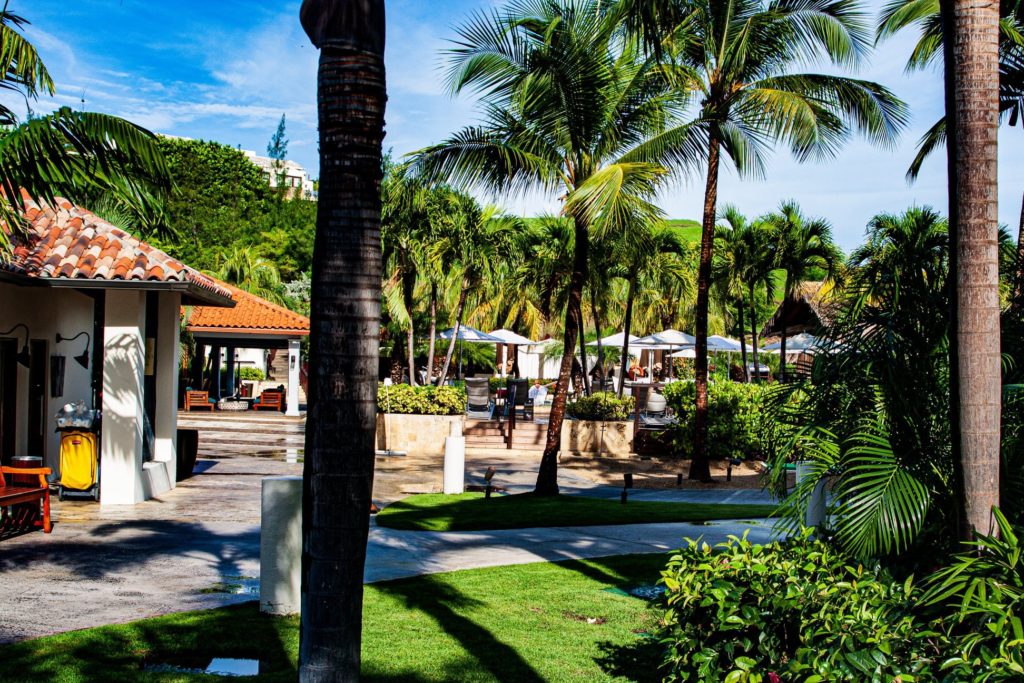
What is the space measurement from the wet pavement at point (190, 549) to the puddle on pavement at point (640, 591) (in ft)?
4.67

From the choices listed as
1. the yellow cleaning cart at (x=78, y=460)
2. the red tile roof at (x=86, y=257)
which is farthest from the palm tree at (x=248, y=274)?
the yellow cleaning cart at (x=78, y=460)

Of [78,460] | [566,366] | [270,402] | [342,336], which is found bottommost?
[78,460]

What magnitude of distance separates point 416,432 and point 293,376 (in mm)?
14443

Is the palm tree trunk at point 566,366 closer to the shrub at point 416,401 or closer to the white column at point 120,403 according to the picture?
the white column at point 120,403

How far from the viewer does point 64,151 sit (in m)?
7.78

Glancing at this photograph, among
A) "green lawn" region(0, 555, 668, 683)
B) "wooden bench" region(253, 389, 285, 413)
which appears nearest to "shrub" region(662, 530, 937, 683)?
"green lawn" region(0, 555, 668, 683)

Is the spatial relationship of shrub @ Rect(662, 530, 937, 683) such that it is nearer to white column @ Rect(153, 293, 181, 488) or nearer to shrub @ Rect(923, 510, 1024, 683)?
shrub @ Rect(923, 510, 1024, 683)

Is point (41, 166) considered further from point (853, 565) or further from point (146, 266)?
point (853, 565)

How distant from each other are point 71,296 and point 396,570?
859 cm

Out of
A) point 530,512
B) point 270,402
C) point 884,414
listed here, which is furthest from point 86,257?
point 270,402

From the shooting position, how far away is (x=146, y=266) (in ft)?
39.4

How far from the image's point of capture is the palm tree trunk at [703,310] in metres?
16.2

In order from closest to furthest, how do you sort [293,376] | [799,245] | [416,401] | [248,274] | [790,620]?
1. [790,620]
2. [416,401]
3. [799,245]
4. [293,376]
5. [248,274]

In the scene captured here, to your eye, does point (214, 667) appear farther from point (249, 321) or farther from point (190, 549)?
point (249, 321)
